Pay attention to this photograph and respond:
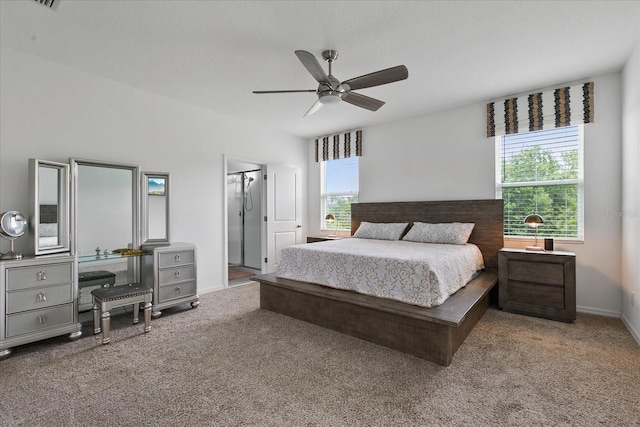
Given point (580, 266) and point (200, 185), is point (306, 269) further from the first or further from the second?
point (580, 266)

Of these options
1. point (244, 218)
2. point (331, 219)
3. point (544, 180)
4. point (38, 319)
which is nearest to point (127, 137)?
point (38, 319)

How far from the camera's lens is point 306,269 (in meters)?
3.32

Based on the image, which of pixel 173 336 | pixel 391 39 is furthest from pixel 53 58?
pixel 391 39

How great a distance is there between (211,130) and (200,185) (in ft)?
2.84

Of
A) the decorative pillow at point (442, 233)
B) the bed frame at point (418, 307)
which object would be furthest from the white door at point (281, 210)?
the decorative pillow at point (442, 233)

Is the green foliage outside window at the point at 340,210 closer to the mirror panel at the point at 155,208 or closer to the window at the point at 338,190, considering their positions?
the window at the point at 338,190

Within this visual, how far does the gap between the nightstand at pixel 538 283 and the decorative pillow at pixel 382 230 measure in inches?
52.7

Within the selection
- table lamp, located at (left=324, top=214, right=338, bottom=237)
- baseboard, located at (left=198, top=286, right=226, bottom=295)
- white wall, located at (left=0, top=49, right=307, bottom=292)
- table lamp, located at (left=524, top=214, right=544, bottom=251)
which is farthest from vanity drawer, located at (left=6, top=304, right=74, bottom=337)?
table lamp, located at (left=524, top=214, right=544, bottom=251)

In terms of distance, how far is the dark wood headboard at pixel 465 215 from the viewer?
394 cm

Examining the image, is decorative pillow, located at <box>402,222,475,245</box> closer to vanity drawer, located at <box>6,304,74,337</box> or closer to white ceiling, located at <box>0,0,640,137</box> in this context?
white ceiling, located at <box>0,0,640,137</box>

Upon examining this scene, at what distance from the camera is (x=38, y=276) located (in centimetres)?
261

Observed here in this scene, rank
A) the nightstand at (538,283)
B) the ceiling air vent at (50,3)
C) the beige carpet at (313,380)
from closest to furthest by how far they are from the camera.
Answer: the beige carpet at (313,380) < the ceiling air vent at (50,3) < the nightstand at (538,283)

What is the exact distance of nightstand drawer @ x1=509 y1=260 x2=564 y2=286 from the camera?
10.5 feet

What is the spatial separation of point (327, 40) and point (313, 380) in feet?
9.10
